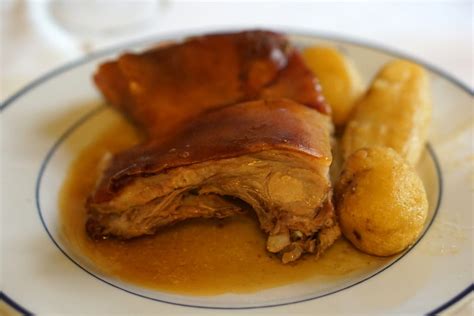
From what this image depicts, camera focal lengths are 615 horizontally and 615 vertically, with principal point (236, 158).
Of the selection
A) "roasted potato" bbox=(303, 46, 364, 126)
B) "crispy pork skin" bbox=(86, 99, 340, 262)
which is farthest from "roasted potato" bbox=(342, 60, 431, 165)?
"crispy pork skin" bbox=(86, 99, 340, 262)

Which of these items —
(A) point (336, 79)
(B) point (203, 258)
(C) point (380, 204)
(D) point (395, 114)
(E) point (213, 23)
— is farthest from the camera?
(E) point (213, 23)

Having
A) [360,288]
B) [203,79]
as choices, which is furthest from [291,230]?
[203,79]

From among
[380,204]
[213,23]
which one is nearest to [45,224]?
[380,204]

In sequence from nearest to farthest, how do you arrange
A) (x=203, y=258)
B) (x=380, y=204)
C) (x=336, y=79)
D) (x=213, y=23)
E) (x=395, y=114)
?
(x=380, y=204)
(x=203, y=258)
(x=395, y=114)
(x=336, y=79)
(x=213, y=23)

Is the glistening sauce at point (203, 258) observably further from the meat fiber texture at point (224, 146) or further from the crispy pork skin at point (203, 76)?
the crispy pork skin at point (203, 76)

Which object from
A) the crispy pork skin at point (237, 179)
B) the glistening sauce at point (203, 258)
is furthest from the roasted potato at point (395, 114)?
the glistening sauce at point (203, 258)

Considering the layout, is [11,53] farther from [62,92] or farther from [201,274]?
[201,274]

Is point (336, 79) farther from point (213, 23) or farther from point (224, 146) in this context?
point (213, 23)
